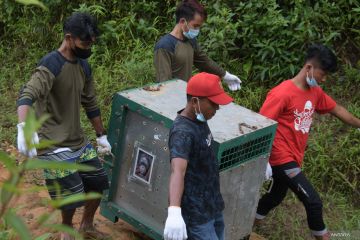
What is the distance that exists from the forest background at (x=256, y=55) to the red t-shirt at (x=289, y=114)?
3.06 feet

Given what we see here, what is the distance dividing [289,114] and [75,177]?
1.49 m

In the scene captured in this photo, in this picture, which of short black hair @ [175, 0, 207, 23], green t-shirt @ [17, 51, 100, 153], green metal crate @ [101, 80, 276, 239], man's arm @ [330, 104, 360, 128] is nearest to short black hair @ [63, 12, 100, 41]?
green t-shirt @ [17, 51, 100, 153]

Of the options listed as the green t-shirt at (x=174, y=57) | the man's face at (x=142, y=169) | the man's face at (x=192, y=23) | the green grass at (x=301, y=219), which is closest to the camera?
the man's face at (x=142, y=169)

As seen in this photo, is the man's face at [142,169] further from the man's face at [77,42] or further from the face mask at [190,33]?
the face mask at [190,33]

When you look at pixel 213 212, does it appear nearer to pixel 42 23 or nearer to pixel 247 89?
pixel 247 89

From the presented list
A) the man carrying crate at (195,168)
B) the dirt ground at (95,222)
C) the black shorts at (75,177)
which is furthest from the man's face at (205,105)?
the dirt ground at (95,222)

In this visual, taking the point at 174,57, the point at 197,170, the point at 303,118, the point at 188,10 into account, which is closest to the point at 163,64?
the point at 174,57

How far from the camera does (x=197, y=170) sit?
Answer: 3.13 metres

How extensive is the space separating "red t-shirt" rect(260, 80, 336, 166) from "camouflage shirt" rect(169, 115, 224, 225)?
965mm

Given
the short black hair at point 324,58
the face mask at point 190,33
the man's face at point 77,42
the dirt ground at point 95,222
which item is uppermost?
the short black hair at point 324,58

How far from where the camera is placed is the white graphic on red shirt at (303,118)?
4.11 metres

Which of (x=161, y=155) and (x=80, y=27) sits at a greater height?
(x=80, y=27)

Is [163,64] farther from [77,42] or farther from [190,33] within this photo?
[77,42]

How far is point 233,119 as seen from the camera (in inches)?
146
